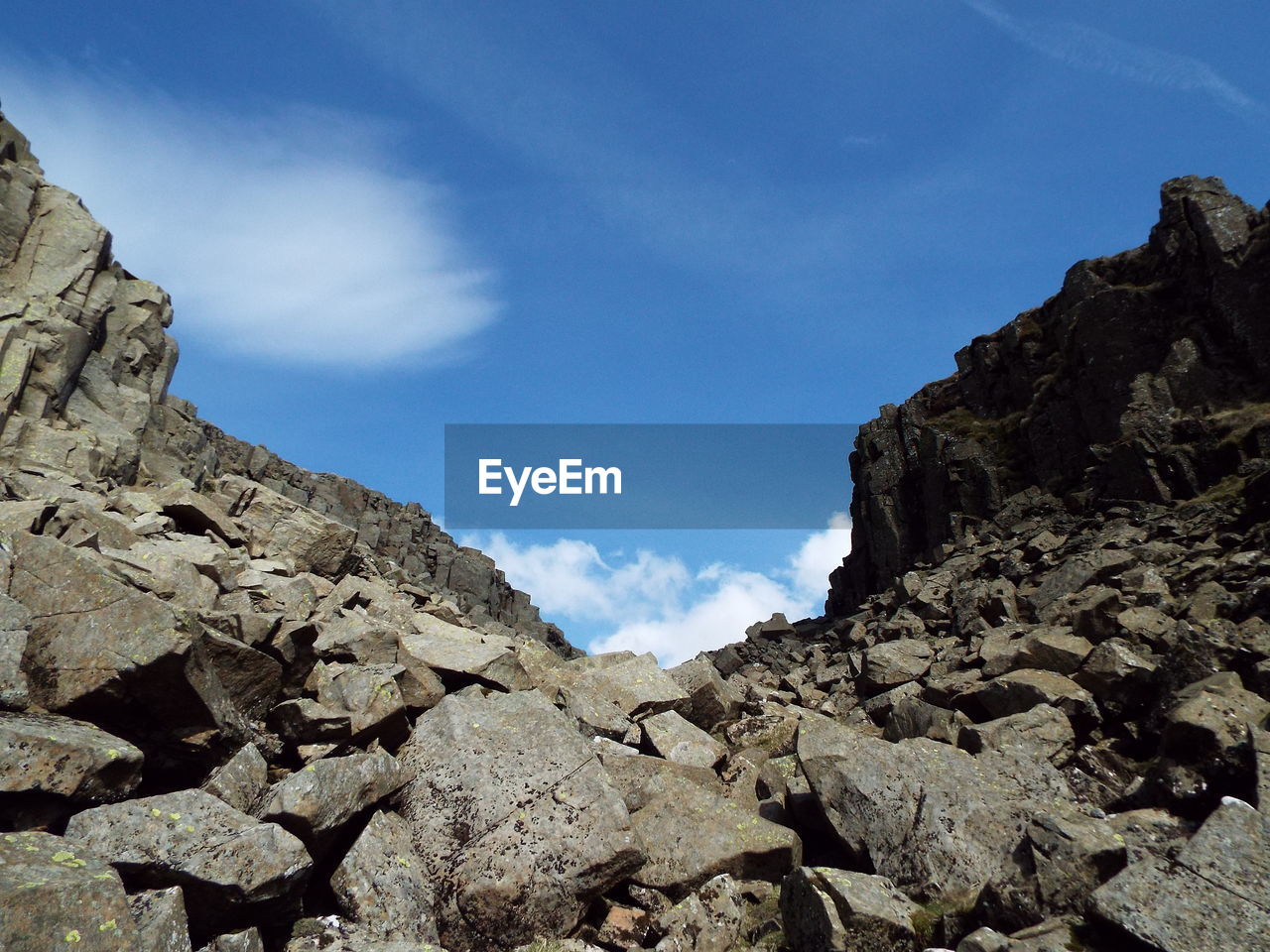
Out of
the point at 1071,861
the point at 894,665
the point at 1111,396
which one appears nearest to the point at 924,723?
the point at 1071,861

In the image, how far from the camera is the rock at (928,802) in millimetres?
10000

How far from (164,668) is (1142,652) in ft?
71.2

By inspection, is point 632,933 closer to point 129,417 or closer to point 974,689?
point 974,689

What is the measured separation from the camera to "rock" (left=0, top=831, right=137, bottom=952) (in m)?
5.92

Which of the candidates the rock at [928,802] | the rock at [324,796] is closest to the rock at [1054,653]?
the rock at [928,802]

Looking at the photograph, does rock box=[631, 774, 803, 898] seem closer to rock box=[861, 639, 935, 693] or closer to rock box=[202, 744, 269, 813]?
rock box=[202, 744, 269, 813]

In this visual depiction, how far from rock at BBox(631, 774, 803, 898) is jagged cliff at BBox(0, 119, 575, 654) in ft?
91.5

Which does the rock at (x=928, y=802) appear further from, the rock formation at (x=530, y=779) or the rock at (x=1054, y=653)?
the rock at (x=1054, y=653)

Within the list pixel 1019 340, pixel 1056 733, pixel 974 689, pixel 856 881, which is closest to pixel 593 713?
pixel 856 881

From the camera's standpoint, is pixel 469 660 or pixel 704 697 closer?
pixel 469 660

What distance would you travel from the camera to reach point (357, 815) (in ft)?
31.8

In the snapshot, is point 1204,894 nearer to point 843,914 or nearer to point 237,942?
point 843,914

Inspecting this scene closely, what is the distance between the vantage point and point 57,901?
6.16m

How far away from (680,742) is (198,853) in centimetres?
923
